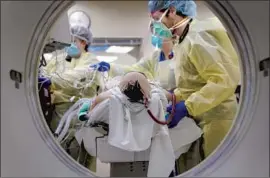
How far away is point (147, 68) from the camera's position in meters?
1.84

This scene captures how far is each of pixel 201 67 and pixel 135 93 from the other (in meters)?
0.28

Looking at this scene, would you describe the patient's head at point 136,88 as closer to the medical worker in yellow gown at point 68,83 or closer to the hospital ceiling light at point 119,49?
the medical worker in yellow gown at point 68,83

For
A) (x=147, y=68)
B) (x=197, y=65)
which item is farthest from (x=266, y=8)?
(x=147, y=68)

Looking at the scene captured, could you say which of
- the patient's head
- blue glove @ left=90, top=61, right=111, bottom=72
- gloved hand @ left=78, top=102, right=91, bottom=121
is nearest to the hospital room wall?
blue glove @ left=90, top=61, right=111, bottom=72

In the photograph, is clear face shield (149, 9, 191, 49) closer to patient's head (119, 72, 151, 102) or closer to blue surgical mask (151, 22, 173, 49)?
blue surgical mask (151, 22, 173, 49)

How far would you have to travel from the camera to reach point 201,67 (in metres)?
1.42

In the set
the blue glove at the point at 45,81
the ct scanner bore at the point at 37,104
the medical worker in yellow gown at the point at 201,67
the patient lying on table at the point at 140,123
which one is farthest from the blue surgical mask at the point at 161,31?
the ct scanner bore at the point at 37,104

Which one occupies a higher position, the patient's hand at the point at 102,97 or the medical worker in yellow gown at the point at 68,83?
the medical worker in yellow gown at the point at 68,83

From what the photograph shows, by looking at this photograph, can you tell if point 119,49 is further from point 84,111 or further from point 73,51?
point 84,111

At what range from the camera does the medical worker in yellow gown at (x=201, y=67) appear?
1.37m

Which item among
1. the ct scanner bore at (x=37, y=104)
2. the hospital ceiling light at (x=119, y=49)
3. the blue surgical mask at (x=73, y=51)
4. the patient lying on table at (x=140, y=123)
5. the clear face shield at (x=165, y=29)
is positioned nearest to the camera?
the ct scanner bore at (x=37, y=104)

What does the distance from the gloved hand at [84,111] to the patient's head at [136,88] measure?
0.68ft

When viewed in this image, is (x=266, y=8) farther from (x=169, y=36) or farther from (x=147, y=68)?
(x=147, y=68)

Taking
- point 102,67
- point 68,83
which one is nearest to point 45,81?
point 68,83
